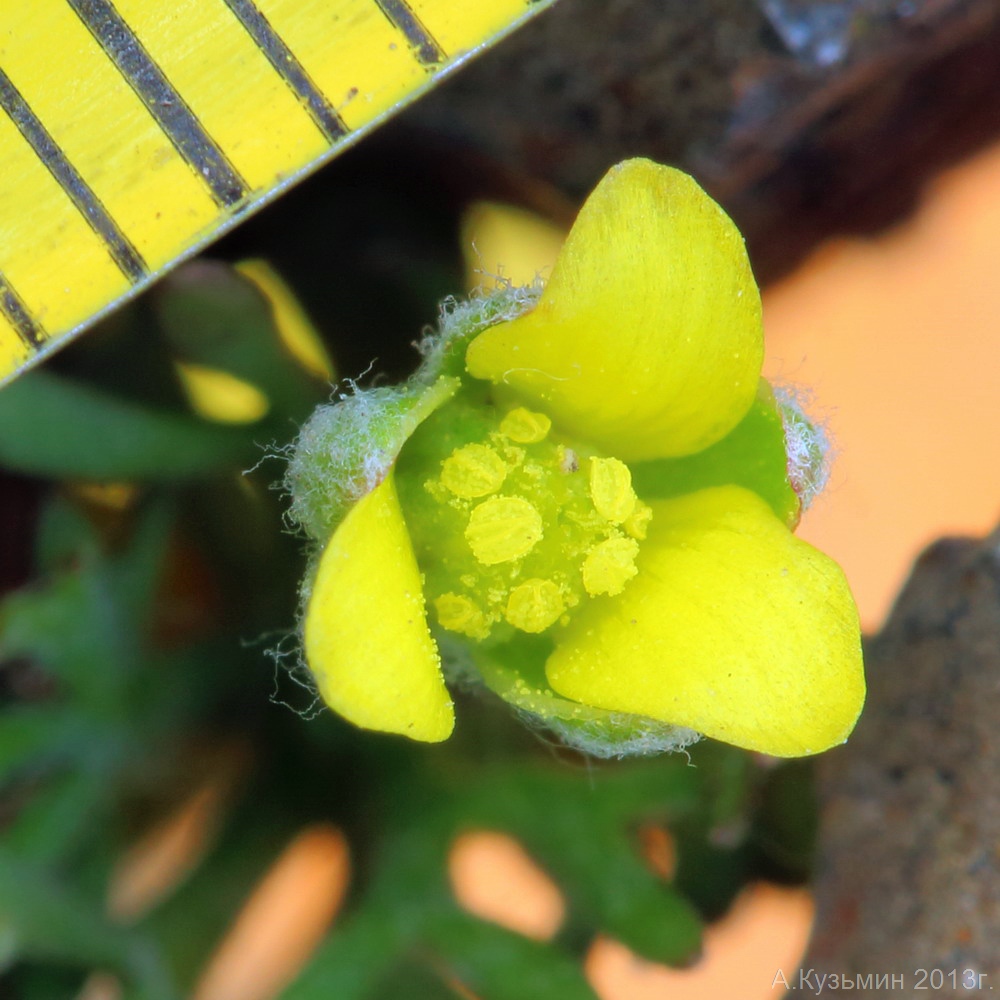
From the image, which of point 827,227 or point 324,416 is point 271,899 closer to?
point 324,416

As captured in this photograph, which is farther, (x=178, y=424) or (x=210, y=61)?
(x=178, y=424)

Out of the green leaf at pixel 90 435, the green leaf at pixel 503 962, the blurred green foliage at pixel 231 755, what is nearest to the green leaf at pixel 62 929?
the blurred green foliage at pixel 231 755

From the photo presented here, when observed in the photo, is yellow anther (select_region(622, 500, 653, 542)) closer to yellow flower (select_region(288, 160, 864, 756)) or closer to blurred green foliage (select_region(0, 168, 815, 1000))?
yellow flower (select_region(288, 160, 864, 756))

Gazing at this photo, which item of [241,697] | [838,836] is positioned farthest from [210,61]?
[838,836]

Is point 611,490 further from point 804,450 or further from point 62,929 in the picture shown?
point 62,929

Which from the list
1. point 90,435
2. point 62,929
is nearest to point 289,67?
point 90,435

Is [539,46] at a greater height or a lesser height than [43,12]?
lesser

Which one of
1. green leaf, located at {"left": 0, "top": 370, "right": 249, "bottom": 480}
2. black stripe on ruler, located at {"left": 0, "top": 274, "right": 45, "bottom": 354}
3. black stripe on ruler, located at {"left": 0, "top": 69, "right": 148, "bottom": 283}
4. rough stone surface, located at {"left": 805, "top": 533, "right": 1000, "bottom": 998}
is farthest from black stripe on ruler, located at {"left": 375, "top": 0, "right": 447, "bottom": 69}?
rough stone surface, located at {"left": 805, "top": 533, "right": 1000, "bottom": 998}
